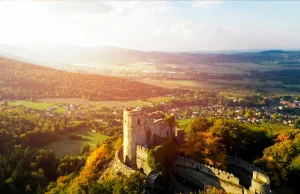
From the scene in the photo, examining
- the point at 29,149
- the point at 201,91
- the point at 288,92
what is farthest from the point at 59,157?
the point at 288,92

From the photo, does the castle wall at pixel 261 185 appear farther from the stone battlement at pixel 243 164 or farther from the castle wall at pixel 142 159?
the castle wall at pixel 142 159

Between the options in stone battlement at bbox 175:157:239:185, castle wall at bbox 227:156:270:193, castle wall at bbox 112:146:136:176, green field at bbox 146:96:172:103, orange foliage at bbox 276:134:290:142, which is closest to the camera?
castle wall at bbox 227:156:270:193

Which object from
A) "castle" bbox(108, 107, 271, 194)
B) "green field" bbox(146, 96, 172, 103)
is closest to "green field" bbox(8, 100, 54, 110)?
"green field" bbox(146, 96, 172, 103)

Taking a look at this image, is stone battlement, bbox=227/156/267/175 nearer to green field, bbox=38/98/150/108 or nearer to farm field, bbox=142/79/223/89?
green field, bbox=38/98/150/108

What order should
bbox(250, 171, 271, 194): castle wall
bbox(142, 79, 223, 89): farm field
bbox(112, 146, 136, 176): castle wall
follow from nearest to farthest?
bbox(250, 171, 271, 194): castle wall < bbox(112, 146, 136, 176): castle wall < bbox(142, 79, 223, 89): farm field

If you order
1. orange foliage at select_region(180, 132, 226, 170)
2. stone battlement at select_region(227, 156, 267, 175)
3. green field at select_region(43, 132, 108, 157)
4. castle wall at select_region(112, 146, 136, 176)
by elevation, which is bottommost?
green field at select_region(43, 132, 108, 157)

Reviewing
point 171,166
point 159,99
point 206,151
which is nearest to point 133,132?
point 171,166

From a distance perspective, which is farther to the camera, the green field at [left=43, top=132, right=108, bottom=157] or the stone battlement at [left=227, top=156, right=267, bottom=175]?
the green field at [left=43, top=132, right=108, bottom=157]

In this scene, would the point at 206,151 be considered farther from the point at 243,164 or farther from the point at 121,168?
the point at 121,168
